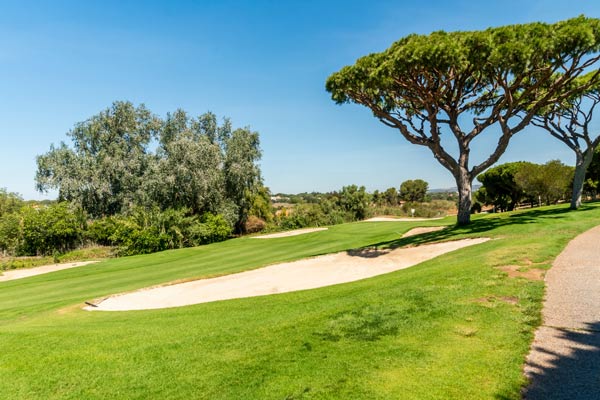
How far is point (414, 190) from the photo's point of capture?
71562mm

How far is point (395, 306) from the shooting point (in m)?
6.23

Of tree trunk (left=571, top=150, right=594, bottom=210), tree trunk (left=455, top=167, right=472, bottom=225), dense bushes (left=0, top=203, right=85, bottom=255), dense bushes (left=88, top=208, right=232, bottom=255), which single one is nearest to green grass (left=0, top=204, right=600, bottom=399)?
tree trunk (left=455, top=167, right=472, bottom=225)

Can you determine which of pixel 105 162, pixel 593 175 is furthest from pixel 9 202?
pixel 593 175

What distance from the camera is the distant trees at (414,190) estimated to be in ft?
234

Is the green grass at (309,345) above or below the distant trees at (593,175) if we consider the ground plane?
below

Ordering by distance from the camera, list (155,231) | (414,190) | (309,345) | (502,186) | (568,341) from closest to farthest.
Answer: (568,341) < (309,345) < (155,231) < (502,186) < (414,190)

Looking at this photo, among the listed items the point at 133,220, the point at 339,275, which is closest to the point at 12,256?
the point at 133,220

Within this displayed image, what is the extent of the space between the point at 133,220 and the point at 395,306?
90.5 feet

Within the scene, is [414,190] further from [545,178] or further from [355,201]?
[545,178]

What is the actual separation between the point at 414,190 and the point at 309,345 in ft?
232

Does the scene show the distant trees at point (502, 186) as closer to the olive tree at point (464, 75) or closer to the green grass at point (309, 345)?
the olive tree at point (464, 75)

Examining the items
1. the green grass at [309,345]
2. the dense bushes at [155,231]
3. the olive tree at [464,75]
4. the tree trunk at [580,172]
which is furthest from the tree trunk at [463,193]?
the dense bushes at [155,231]

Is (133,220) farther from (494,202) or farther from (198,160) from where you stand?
(494,202)

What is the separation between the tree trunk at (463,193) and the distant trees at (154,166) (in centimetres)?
2295
